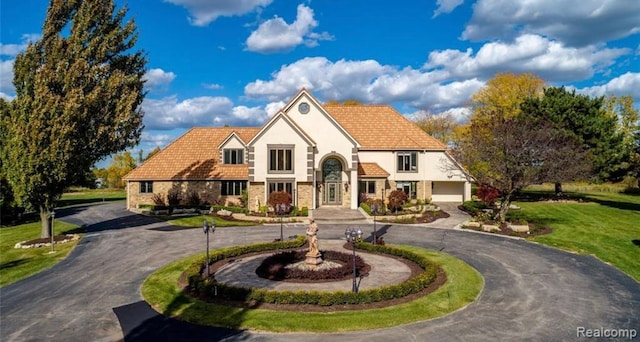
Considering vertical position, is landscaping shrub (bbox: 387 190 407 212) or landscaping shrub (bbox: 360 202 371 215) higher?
landscaping shrub (bbox: 387 190 407 212)

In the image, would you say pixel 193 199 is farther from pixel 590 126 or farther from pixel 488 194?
pixel 590 126

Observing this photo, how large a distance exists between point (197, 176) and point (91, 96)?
1750 centimetres

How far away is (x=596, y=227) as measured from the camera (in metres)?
31.6

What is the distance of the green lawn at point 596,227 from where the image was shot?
76.0 ft

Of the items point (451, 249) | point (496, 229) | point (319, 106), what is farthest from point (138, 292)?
point (319, 106)

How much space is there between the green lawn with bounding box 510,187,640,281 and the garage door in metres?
7.03

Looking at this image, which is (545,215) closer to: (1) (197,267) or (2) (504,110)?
(2) (504,110)

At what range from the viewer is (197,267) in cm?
1969

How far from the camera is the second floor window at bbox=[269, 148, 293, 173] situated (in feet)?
130

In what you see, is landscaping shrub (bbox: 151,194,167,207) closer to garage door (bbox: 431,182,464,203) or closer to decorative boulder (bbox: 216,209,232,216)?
decorative boulder (bbox: 216,209,232,216)

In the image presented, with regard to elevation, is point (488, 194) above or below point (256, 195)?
below

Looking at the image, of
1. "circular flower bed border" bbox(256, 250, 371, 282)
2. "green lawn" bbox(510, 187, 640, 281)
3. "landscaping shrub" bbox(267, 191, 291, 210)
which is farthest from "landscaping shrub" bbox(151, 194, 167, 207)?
"green lawn" bbox(510, 187, 640, 281)

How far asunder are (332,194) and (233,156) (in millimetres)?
12465

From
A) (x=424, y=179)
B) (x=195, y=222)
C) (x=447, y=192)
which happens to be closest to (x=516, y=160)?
(x=424, y=179)
